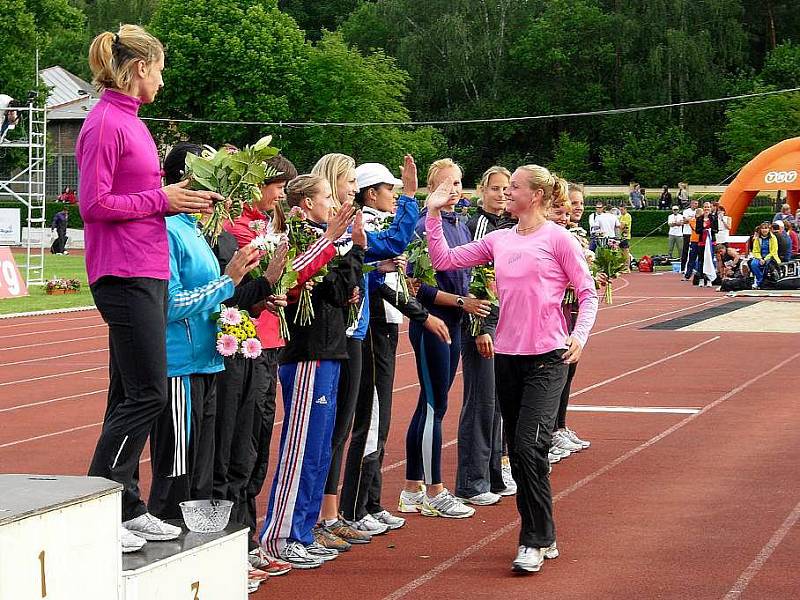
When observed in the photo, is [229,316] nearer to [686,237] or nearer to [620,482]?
[620,482]

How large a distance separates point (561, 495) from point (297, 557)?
2.39m

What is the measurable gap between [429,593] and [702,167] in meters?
66.8

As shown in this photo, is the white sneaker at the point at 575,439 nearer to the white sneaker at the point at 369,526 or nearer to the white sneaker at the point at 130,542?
the white sneaker at the point at 369,526

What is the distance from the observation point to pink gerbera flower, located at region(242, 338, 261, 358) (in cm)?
582

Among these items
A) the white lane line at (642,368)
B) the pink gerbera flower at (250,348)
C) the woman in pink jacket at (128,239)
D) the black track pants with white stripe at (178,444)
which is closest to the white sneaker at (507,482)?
the pink gerbera flower at (250,348)

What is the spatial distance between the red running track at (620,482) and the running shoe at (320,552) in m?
0.06

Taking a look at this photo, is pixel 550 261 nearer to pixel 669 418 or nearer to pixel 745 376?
pixel 669 418

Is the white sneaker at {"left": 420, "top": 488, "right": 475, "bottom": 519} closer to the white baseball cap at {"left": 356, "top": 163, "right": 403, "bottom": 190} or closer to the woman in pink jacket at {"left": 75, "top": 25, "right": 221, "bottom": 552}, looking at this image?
the white baseball cap at {"left": 356, "top": 163, "right": 403, "bottom": 190}

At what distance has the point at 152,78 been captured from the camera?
530 centimetres

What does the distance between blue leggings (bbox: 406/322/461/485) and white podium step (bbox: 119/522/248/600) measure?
244 cm

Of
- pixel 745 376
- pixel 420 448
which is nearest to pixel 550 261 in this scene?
pixel 420 448

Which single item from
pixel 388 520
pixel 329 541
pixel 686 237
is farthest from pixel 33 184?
pixel 329 541

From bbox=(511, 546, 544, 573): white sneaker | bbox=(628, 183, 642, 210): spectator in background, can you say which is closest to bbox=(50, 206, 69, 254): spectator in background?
bbox=(628, 183, 642, 210): spectator in background

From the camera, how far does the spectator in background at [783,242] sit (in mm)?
29531
